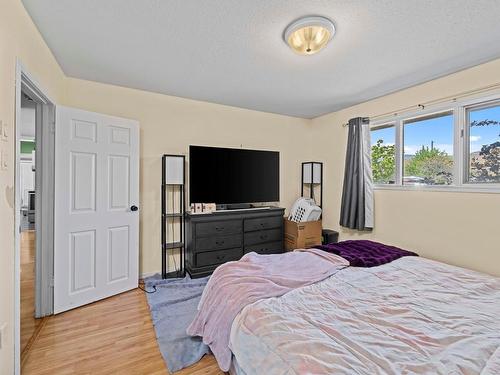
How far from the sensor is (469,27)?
1782 mm

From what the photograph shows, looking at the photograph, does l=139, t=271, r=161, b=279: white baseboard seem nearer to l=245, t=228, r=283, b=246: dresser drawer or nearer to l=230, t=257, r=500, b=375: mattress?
l=245, t=228, r=283, b=246: dresser drawer

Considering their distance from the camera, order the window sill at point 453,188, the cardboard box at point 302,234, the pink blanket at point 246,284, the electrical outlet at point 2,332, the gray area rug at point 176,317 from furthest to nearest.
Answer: the cardboard box at point 302,234 < the window sill at point 453,188 < the gray area rug at point 176,317 < the pink blanket at point 246,284 < the electrical outlet at point 2,332

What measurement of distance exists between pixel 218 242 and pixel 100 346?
1.57m

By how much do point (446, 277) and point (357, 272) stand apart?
2.00 ft

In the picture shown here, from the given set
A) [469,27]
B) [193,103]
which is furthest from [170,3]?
[469,27]

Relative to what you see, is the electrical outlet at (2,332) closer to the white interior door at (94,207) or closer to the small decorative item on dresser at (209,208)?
the white interior door at (94,207)

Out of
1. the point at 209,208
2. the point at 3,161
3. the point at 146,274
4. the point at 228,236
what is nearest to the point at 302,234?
the point at 228,236

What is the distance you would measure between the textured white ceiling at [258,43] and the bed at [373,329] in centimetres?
180

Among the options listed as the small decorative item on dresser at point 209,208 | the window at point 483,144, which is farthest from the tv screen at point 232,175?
the window at point 483,144

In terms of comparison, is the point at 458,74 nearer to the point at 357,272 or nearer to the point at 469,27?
the point at 469,27

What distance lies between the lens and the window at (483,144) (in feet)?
7.65

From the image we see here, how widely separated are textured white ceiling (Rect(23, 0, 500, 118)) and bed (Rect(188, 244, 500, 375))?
5.91 ft

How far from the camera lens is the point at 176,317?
2.23 m

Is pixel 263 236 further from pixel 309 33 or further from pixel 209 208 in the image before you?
pixel 309 33
